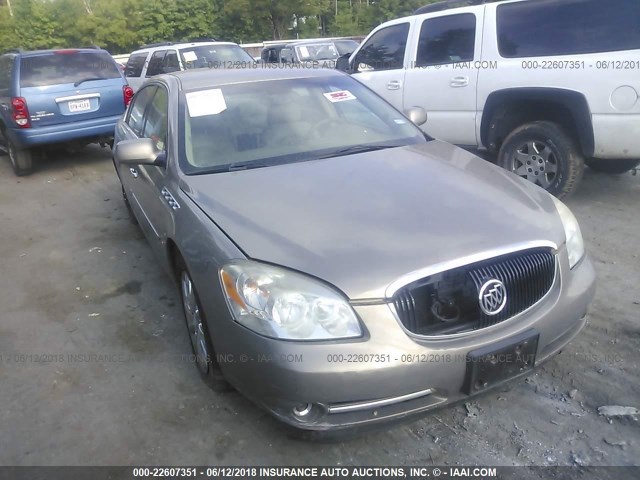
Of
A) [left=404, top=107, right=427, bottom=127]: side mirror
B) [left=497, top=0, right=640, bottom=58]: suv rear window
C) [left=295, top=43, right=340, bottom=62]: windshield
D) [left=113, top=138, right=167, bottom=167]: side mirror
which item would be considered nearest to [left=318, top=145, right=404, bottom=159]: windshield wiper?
[left=404, top=107, right=427, bottom=127]: side mirror

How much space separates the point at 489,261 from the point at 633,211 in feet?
11.7

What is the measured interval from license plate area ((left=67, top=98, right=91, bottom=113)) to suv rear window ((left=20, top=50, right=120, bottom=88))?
0.30 meters

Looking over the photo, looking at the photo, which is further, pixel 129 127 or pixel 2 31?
pixel 2 31

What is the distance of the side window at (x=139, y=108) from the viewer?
4.54 meters

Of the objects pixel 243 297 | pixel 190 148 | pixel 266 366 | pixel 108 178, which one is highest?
pixel 190 148

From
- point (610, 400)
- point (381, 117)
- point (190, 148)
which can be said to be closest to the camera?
point (610, 400)

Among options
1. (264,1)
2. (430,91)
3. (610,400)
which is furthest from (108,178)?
(264,1)

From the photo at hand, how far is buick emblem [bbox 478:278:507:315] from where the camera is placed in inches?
90.1

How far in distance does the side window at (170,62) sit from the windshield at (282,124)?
25.3 ft

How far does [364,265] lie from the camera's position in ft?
7.41

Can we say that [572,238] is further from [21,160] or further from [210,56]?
[210,56]

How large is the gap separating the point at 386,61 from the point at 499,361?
5.24 metres

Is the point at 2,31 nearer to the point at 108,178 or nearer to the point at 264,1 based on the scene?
the point at 264,1

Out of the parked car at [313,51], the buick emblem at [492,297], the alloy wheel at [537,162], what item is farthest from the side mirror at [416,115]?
the parked car at [313,51]
